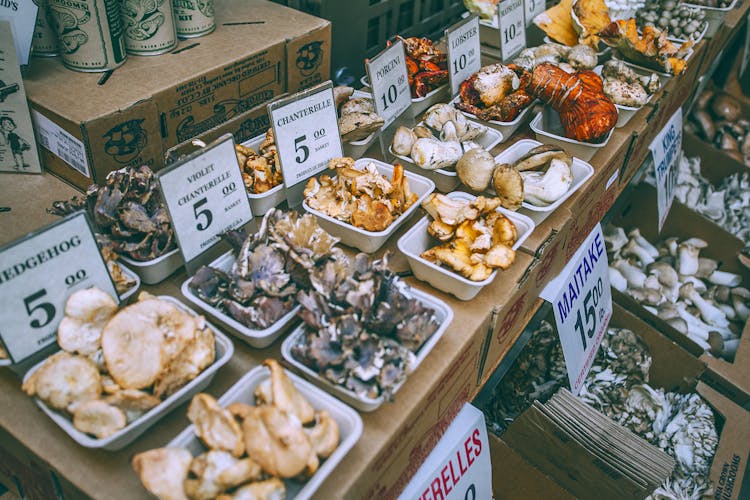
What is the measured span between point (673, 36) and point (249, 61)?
1.75m

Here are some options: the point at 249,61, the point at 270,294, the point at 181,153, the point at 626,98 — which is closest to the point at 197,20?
the point at 249,61

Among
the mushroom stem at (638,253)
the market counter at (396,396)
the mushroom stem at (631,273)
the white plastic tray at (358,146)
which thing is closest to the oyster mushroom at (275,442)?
the market counter at (396,396)

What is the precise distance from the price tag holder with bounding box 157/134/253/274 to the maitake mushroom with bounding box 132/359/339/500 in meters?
0.36

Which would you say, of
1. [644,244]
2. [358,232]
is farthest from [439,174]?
[644,244]

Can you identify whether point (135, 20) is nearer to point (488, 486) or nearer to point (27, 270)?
point (27, 270)

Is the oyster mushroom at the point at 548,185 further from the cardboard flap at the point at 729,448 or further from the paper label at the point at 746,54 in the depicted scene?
the paper label at the point at 746,54

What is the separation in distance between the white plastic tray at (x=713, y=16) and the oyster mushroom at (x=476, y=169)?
5.31 feet

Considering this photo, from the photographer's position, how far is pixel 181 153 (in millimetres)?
1229

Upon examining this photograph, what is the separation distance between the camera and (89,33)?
1155 millimetres

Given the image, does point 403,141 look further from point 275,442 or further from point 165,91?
point 275,442

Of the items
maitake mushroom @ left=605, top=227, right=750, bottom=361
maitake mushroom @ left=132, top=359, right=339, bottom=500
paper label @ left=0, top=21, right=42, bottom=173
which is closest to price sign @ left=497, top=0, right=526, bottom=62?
maitake mushroom @ left=605, top=227, right=750, bottom=361

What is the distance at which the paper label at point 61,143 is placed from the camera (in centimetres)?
115

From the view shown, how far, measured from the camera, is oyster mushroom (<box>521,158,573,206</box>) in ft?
4.18

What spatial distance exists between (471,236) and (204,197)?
0.54 meters
